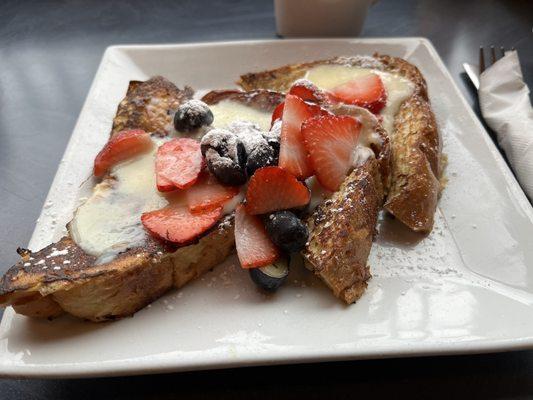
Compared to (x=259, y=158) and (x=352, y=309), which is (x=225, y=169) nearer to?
(x=259, y=158)

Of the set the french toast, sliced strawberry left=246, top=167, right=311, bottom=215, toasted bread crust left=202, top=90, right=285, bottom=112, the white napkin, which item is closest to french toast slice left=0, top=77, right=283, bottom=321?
the french toast

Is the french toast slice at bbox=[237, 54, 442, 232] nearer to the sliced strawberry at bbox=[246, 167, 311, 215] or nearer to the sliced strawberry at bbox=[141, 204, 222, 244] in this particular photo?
the sliced strawberry at bbox=[246, 167, 311, 215]

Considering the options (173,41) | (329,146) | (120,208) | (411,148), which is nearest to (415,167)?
(411,148)

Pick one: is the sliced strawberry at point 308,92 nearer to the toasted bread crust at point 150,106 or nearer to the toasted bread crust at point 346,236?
the toasted bread crust at point 346,236

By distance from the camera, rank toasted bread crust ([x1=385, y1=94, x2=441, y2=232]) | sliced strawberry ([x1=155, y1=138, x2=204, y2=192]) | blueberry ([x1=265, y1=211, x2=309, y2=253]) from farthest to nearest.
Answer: toasted bread crust ([x1=385, y1=94, x2=441, y2=232]) → sliced strawberry ([x1=155, y1=138, x2=204, y2=192]) → blueberry ([x1=265, y1=211, x2=309, y2=253])

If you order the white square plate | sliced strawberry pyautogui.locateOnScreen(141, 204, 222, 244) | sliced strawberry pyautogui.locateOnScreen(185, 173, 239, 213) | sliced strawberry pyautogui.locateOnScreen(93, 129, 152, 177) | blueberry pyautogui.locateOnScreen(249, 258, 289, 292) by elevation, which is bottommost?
the white square plate

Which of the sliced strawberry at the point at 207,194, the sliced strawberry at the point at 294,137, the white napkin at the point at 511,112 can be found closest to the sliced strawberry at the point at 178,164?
the sliced strawberry at the point at 207,194

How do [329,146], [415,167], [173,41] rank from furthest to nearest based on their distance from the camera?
[173,41] → [415,167] → [329,146]
